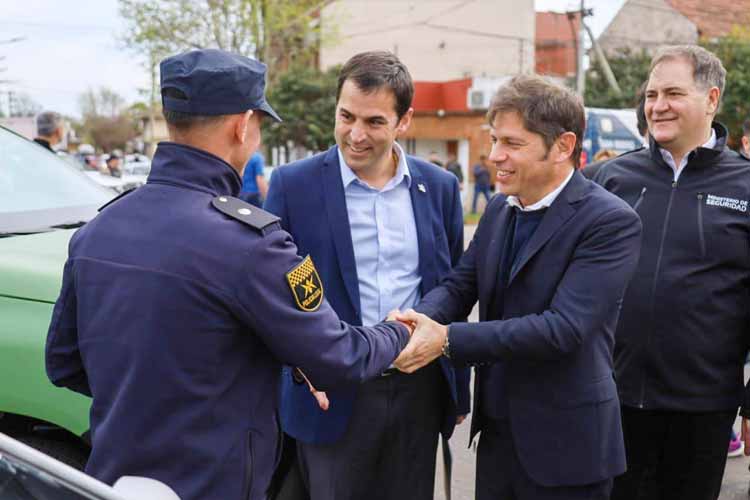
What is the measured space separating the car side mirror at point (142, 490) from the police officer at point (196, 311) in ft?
0.77

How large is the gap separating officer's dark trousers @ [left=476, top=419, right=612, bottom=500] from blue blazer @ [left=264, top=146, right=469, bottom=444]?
298mm

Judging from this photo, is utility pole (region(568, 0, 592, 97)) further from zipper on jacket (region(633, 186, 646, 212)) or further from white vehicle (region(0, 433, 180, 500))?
white vehicle (region(0, 433, 180, 500))

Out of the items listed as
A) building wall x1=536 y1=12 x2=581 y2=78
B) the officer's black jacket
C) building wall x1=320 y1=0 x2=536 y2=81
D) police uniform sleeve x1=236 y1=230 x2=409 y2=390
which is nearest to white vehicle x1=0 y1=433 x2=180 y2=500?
police uniform sleeve x1=236 y1=230 x2=409 y2=390

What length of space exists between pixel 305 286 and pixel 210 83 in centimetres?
54

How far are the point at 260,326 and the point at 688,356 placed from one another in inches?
72.9

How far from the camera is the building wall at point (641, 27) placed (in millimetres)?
34156

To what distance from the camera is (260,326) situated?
68.8 inches

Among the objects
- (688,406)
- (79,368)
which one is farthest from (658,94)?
(79,368)

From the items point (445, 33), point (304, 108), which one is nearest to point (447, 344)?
point (304, 108)

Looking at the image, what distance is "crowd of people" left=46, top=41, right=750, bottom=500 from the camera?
1741mm

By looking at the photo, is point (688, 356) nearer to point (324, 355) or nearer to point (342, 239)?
point (342, 239)

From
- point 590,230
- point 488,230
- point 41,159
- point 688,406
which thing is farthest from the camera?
point 41,159

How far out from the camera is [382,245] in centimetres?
275

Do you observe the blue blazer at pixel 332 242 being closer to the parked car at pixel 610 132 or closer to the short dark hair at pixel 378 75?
the short dark hair at pixel 378 75
